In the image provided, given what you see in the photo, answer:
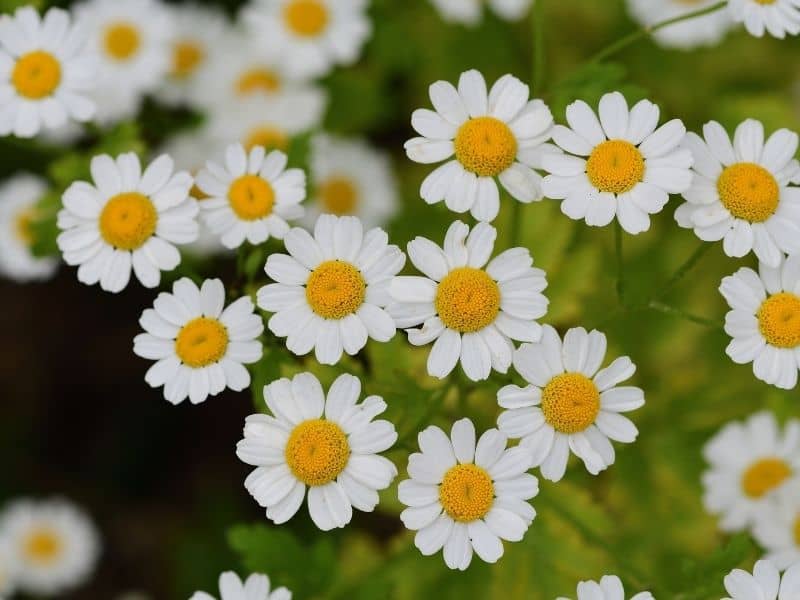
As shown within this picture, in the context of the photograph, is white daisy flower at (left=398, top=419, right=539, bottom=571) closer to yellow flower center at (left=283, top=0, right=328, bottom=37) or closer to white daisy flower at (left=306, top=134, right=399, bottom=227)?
white daisy flower at (left=306, top=134, right=399, bottom=227)

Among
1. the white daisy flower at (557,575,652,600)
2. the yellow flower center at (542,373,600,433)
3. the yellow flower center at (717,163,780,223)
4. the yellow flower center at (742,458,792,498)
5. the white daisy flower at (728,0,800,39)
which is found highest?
the white daisy flower at (728,0,800,39)

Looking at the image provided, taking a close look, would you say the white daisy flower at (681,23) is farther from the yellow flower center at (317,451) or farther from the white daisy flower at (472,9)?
the yellow flower center at (317,451)

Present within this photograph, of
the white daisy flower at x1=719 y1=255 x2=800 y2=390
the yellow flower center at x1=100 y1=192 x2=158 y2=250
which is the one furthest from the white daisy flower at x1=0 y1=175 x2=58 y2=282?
the white daisy flower at x1=719 y1=255 x2=800 y2=390

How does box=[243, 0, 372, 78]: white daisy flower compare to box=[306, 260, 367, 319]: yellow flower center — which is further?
box=[243, 0, 372, 78]: white daisy flower

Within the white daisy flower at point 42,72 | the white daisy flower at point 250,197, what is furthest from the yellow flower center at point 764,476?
the white daisy flower at point 42,72

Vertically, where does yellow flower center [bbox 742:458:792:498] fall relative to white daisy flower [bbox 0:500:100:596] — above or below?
above

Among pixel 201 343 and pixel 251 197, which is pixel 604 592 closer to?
pixel 201 343
